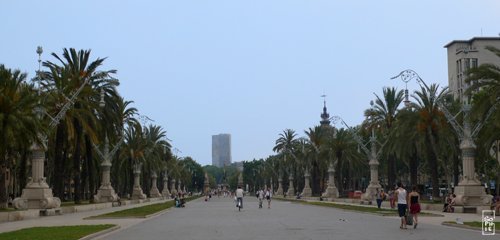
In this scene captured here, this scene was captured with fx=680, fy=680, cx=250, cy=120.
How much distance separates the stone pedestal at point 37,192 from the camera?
40406 millimetres

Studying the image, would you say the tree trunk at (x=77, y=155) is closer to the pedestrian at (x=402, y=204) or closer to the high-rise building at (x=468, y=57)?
the pedestrian at (x=402, y=204)

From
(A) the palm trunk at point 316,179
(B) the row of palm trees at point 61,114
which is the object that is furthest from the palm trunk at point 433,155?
(A) the palm trunk at point 316,179

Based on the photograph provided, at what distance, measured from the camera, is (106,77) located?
174 ft

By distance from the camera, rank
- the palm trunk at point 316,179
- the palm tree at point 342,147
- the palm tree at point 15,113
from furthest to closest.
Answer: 1. the palm trunk at point 316,179
2. the palm tree at point 342,147
3. the palm tree at point 15,113

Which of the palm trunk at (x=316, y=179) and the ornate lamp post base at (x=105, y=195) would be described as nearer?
the ornate lamp post base at (x=105, y=195)

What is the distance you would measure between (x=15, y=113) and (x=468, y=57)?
98.9 m

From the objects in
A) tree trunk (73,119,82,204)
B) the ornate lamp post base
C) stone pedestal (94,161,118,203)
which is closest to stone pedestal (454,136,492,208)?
tree trunk (73,119,82,204)

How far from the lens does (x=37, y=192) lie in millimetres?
40688

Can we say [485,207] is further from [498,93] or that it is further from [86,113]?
[86,113]

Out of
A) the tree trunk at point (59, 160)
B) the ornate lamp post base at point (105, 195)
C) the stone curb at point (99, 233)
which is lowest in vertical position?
the stone curb at point (99, 233)

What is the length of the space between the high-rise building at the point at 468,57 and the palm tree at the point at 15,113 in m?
90.9

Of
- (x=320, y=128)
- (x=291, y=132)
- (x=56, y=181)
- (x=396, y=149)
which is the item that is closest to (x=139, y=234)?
(x=56, y=181)

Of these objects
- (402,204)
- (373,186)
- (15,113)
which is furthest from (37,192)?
(373,186)

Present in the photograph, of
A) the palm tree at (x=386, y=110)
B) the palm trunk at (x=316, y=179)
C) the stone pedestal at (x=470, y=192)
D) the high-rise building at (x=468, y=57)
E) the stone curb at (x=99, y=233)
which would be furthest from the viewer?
the high-rise building at (x=468, y=57)
